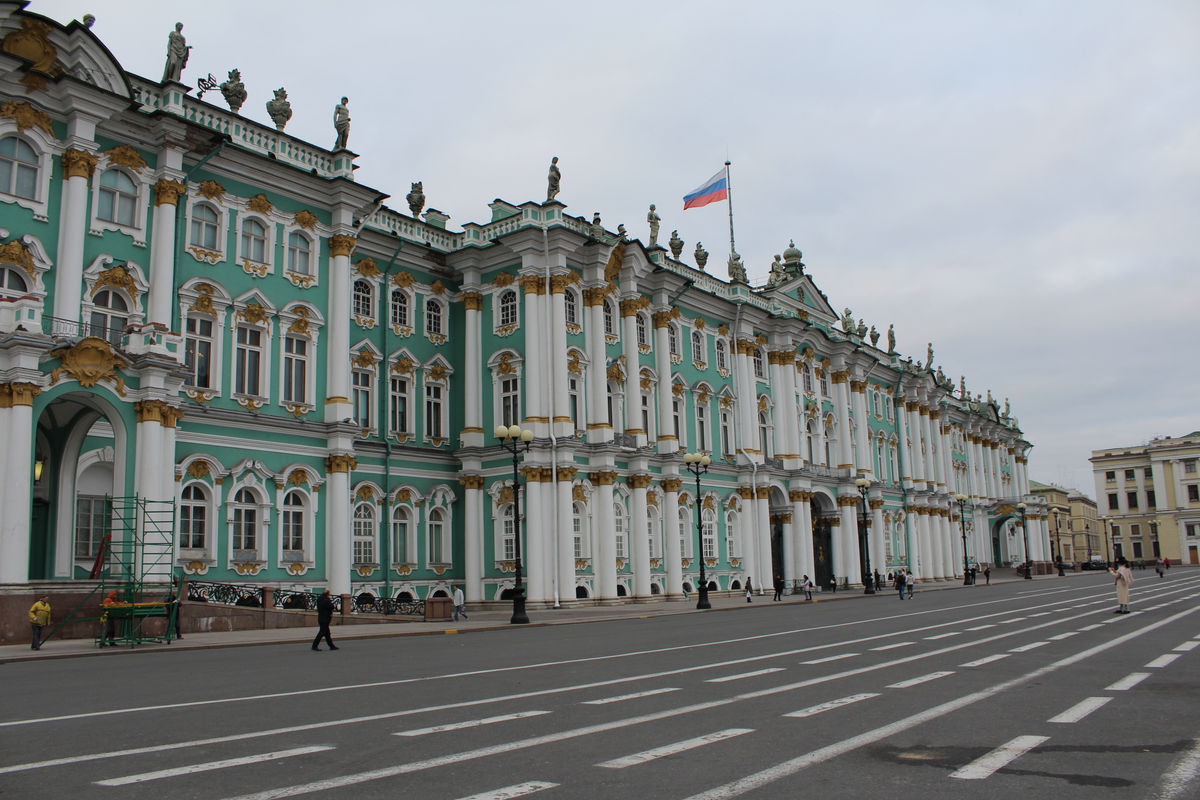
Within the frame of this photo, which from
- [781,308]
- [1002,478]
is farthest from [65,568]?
[1002,478]

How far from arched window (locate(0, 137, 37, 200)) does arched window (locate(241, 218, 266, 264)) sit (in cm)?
719

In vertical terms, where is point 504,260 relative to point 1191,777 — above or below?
above

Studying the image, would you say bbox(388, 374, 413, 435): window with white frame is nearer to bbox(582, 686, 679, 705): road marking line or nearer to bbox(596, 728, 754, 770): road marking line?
bbox(582, 686, 679, 705): road marking line

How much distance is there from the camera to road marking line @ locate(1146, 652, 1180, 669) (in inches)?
597

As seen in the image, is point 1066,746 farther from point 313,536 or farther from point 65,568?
point 313,536

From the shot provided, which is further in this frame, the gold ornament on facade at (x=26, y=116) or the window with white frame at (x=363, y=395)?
the window with white frame at (x=363, y=395)

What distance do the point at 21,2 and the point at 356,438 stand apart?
17876 millimetres

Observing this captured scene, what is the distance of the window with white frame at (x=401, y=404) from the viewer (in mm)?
41188

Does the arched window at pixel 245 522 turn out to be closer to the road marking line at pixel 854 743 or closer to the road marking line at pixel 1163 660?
the road marking line at pixel 854 743

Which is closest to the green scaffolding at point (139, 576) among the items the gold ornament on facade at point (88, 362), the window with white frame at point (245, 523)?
the gold ornament on facade at point (88, 362)

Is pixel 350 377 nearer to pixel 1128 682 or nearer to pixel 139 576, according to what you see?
pixel 139 576

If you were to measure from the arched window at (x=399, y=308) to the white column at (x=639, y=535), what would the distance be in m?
12.5

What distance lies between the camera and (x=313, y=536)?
3519 centimetres

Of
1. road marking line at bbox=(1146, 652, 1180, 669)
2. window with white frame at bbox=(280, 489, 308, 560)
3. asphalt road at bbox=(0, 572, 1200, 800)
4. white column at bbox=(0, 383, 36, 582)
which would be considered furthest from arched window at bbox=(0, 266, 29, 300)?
road marking line at bbox=(1146, 652, 1180, 669)
